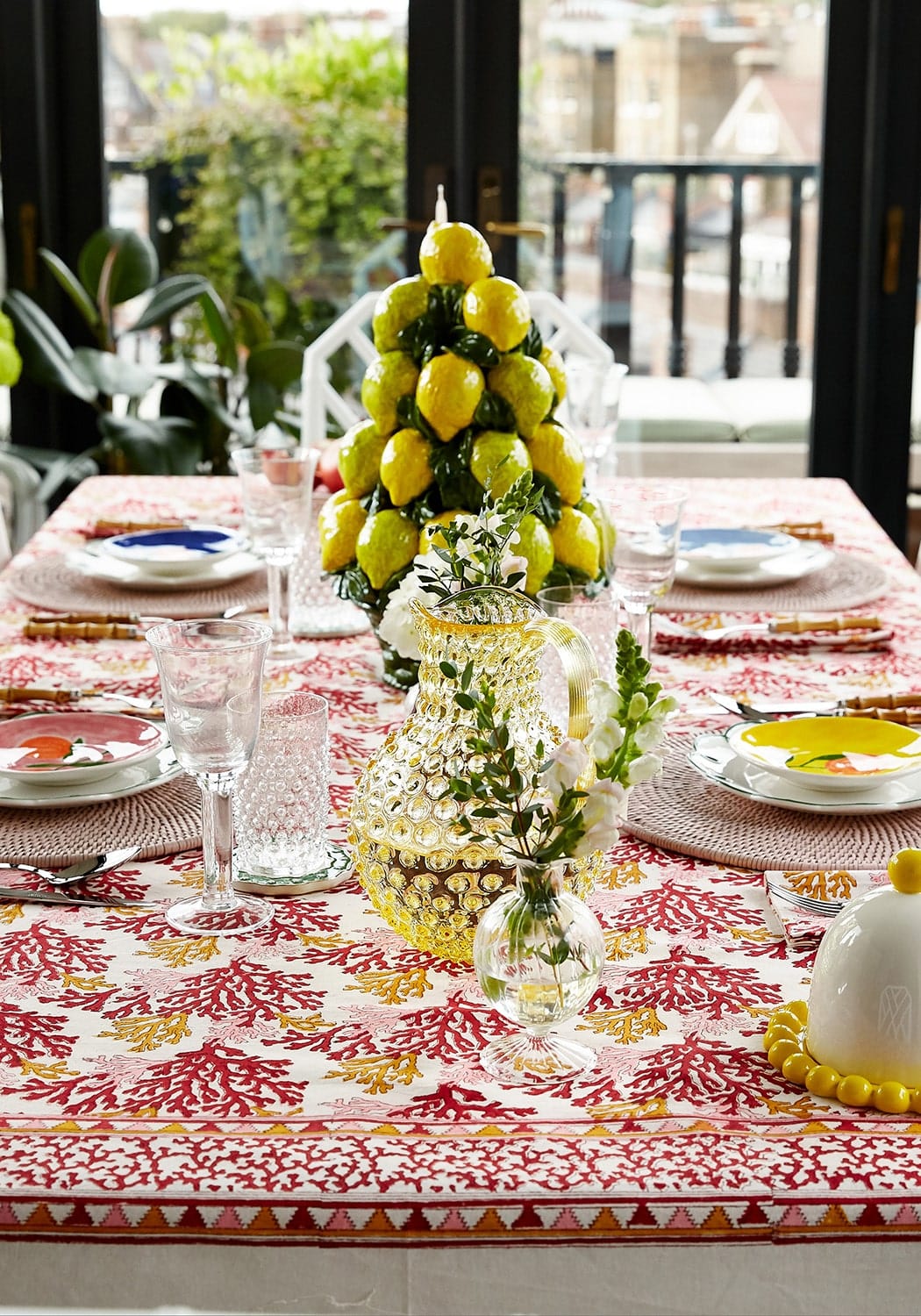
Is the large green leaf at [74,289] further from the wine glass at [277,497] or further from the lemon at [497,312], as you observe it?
the lemon at [497,312]

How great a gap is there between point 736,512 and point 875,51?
1.87m

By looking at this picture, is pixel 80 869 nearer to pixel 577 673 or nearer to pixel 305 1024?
pixel 305 1024

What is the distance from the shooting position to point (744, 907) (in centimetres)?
110

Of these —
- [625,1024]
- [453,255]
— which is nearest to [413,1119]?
[625,1024]

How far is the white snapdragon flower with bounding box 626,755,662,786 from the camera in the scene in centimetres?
87

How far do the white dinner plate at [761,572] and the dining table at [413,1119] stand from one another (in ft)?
2.49

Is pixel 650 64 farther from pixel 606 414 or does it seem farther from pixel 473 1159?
pixel 473 1159

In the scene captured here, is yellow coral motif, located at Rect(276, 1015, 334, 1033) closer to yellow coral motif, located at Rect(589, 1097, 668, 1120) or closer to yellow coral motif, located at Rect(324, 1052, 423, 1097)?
yellow coral motif, located at Rect(324, 1052, 423, 1097)

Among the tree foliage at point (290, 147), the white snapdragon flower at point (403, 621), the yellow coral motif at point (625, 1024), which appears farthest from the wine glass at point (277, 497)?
the tree foliage at point (290, 147)

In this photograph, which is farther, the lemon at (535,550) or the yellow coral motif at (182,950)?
the lemon at (535,550)

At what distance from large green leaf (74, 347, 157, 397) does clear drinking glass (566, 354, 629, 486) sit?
1.71 metres

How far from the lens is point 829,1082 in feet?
2.76

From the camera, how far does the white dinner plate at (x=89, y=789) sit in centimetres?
124

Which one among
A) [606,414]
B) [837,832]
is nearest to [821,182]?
[606,414]
